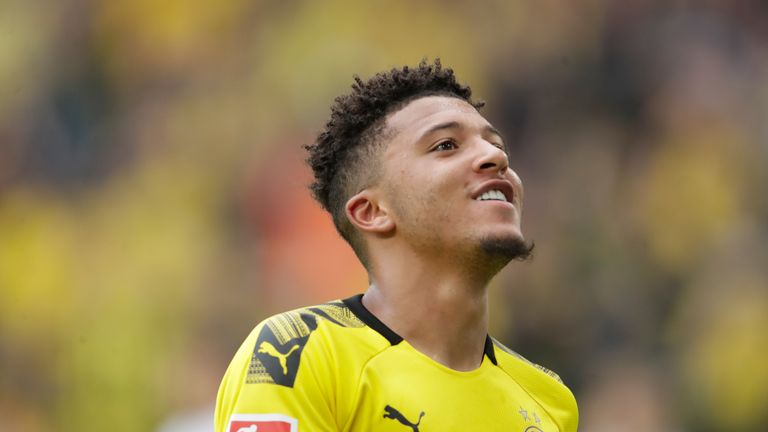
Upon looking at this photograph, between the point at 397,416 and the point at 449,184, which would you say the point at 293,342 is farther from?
the point at 449,184

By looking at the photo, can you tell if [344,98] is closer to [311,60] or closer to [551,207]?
[551,207]

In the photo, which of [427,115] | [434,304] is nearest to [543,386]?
[434,304]

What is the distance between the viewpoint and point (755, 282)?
6.49 m

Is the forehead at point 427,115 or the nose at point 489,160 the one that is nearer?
the nose at point 489,160

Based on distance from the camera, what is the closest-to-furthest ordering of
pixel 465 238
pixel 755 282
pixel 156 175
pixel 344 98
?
pixel 465 238
pixel 344 98
pixel 755 282
pixel 156 175

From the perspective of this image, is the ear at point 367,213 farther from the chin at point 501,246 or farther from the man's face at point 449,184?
the chin at point 501,246

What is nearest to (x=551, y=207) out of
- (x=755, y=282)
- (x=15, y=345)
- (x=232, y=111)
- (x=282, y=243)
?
(x=755, y=282)

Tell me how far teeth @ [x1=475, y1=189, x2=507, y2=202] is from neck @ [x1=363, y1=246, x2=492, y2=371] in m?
0.18

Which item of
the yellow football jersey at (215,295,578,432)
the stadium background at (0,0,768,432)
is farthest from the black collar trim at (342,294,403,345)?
the stadium background at (0,0,768,432)

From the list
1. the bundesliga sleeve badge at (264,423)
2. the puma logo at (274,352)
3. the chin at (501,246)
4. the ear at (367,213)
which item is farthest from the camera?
the ear at (367,213)

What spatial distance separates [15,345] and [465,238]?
507 cm

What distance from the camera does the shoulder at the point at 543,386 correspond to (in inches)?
116

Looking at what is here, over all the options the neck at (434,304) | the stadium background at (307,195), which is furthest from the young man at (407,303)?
the stadium background at (307,195)

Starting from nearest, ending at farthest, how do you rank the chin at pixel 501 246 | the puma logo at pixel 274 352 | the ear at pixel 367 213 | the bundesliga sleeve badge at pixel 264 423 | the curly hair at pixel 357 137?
1. the bundesliga sleeve badge at pixel 264 423
2. the puma logo at pixel 274 352
3. the chin at pixel 501 246
4. the ear at pixel 367 213
5. the curly hair at pixel 357 137
